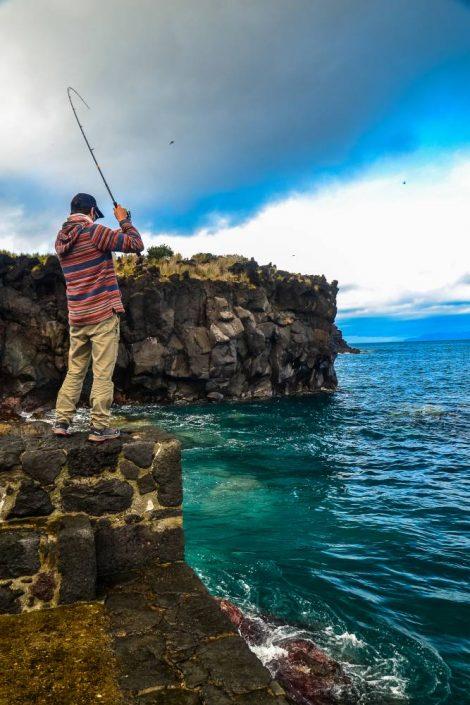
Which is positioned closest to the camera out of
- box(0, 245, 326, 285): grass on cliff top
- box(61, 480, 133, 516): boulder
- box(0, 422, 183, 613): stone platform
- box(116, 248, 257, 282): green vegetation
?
box(0, 422, 183, 613): stone platform

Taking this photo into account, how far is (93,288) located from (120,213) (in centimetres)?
102

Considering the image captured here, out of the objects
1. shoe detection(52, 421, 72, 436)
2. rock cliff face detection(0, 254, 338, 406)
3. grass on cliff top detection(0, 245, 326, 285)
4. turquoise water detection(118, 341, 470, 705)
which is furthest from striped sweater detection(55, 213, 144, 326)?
grass on cliff top detection(0, 245, 326, 285)

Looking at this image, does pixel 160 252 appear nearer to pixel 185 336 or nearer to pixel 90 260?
pixel 185 336

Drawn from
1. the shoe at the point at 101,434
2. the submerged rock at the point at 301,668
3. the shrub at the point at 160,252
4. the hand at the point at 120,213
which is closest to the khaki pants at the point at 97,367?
the shoe at the point at 101,434

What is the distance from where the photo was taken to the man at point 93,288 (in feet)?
17.1

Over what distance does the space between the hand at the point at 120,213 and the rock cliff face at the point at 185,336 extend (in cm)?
2952

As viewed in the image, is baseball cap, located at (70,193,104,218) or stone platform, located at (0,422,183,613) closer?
stone platform, located at (0,422,183,613)

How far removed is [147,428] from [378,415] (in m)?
28.0

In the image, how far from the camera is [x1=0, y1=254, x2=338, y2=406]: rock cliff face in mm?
32750

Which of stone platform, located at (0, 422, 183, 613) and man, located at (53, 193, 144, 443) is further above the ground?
man, located at (53, 193, 144, 443)

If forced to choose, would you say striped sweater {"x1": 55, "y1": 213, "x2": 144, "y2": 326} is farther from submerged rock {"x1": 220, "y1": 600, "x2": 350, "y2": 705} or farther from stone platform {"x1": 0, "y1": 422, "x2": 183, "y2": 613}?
submerged rock {"x1": 220, "y1": 600, "x2": 350, "y2": 705}

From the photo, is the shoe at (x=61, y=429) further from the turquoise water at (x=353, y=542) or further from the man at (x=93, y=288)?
the turquoise water at (x=353, y=542)

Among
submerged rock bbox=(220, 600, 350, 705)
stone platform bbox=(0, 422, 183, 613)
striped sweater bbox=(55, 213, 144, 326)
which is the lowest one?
submerged rock bbox=(220, 600, 350, 705)

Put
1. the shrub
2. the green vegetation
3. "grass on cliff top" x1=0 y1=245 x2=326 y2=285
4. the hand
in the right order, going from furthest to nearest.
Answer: the shrub
the green vegetation
"grass on cliff top" x1=0 y1=245 x2=326 y2=285
the hand
